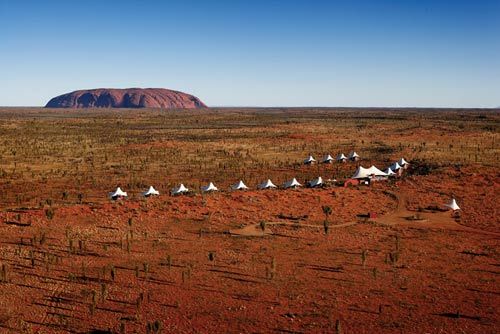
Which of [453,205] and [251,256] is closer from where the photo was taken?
[251,256]

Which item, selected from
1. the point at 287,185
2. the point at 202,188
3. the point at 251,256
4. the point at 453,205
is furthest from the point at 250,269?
the point at 287,185

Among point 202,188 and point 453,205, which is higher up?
point 453,205

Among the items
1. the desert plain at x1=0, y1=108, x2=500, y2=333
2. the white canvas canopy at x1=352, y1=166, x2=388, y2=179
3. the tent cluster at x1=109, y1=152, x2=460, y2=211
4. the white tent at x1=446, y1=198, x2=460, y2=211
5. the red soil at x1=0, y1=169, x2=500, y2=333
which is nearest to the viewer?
the red soil at x1=0, y1=169, x2=500, y2=333

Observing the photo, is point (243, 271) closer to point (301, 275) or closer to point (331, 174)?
point (301, 275)

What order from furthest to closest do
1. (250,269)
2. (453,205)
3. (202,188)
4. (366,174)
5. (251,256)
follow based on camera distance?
(366,174), (202,188), (453,205), (251,256), (250,269)

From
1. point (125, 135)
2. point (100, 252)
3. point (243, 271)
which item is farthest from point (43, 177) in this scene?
point (125, 135)

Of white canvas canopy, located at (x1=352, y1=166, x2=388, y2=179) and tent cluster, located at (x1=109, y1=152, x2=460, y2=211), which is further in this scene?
white canvas canopy, located at (x1=352, y1=166, x2=388, y2=179)

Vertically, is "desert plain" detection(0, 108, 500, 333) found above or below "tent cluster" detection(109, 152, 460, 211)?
below

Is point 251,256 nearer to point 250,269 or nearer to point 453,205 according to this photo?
point 250,269

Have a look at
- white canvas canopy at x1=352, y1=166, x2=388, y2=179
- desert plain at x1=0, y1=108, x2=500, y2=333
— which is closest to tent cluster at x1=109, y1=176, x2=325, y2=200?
desert plain at x1=0, y1=108, x2=500, y2=333

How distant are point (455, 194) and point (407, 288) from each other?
2241 cm

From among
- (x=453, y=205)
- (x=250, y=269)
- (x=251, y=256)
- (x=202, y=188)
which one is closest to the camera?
(x=250, y=269)

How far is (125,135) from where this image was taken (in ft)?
328

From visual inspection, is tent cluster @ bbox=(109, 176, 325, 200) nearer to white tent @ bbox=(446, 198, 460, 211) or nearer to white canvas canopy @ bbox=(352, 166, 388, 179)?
white canvas canopy @ bbox=(352, 166, 388, 179)
